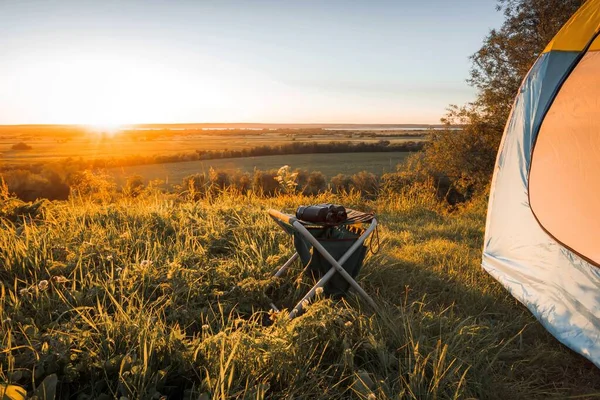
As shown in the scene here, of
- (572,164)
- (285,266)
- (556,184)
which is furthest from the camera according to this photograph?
(556,184)

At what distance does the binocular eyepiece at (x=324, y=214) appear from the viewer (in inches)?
109

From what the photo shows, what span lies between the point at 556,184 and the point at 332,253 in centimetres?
220

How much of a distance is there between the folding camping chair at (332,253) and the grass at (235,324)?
153 millimetres

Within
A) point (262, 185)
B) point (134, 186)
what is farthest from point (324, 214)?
point (262, 185)

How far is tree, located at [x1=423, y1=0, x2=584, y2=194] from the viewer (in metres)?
9.67

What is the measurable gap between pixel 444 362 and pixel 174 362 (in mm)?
1331

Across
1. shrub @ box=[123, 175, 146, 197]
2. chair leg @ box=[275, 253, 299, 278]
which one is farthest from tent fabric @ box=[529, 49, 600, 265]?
shrub @ box=[123, 175, 146, 197]

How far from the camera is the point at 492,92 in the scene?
1088 centimetres

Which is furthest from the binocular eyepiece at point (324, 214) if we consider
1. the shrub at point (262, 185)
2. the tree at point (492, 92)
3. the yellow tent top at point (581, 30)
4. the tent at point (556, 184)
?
the tree at point (492, 92)

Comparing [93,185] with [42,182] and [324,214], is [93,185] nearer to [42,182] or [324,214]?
[324,214]

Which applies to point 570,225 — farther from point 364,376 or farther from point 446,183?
point 446,183

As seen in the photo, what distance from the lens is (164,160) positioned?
1870 cm

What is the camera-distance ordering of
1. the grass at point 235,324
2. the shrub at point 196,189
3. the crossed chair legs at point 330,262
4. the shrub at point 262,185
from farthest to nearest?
the shrub at point 262,185, the shrub at point 196,189, the crossed chair legs at point 330,262, the grass at point 235,324

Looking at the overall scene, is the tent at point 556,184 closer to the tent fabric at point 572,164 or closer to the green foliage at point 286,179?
the tent fabric at point 572,164
